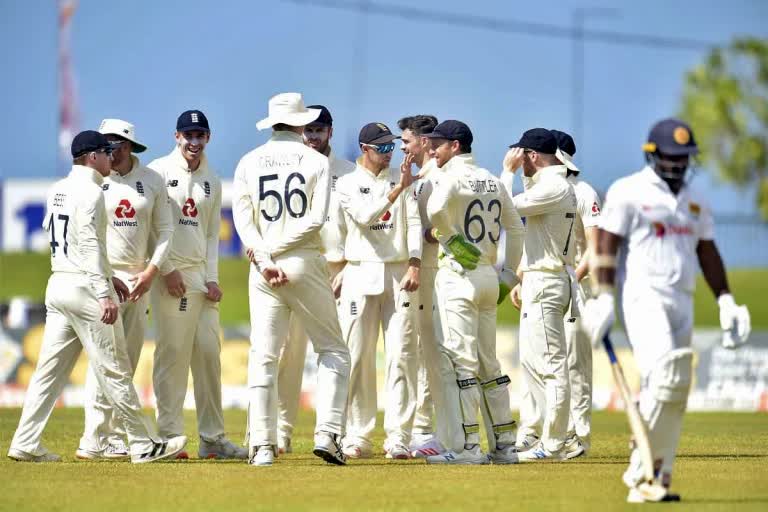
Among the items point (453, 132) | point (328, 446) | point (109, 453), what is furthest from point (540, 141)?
point (109, 453)

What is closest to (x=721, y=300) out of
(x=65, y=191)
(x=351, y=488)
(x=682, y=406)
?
(x=682, y=406)

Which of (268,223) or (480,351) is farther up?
(268,223)

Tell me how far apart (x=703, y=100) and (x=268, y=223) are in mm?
61007

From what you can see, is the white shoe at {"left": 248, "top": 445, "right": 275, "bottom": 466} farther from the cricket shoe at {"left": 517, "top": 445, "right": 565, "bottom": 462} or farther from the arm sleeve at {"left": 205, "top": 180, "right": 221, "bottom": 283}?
the cricket shoe at {"left": 517, "top": 445, "right": 565, "bottom": 462}

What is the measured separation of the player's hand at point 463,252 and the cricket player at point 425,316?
100 cm

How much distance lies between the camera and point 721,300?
9711 millimetres

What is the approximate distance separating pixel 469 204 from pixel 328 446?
94.6 inches

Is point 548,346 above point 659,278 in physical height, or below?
below

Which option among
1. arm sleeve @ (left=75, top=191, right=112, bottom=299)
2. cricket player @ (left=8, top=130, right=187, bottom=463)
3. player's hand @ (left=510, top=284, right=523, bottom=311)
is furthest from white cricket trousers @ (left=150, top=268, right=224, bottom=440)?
player's hand @ (left=510, top=284, right=523, bottom=311)

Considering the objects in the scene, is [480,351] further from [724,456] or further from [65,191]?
[65,191]

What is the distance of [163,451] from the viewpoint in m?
12.0

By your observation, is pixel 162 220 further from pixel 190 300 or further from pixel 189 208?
pixel 190 300

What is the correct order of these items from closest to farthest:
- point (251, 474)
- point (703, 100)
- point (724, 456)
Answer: point (251, 474), point (724, 456), point (703, 100)

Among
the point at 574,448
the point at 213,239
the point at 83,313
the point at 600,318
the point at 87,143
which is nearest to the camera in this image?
the point at 600,318
